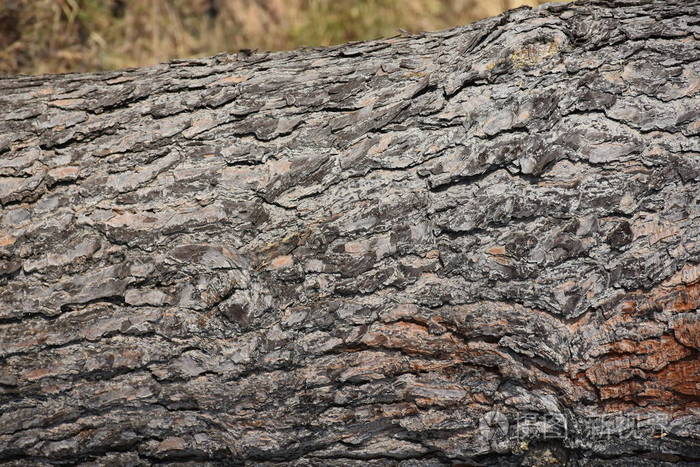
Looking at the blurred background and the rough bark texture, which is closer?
the rough bark texture

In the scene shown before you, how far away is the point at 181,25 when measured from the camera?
11.9 ft

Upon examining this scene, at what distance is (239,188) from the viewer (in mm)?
1482

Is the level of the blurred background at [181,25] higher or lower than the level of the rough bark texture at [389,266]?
higher

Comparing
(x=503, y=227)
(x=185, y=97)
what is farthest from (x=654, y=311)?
(x=185, y=97)

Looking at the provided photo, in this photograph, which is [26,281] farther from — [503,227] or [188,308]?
[503,227]

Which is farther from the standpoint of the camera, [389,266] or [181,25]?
[181,25]

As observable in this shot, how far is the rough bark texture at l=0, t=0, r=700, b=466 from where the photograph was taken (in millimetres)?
1361

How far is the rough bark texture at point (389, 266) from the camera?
53.6 inches

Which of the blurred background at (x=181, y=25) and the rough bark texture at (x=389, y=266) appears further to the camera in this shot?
the blurred background at (x=181, y=25)

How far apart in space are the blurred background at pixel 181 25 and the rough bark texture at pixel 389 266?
2.13m

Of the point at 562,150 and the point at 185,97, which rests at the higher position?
the point at 185,97

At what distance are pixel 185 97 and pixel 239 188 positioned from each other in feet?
1.05

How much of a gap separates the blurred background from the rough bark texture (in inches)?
84.0

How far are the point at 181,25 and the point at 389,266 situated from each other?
2779 mm
